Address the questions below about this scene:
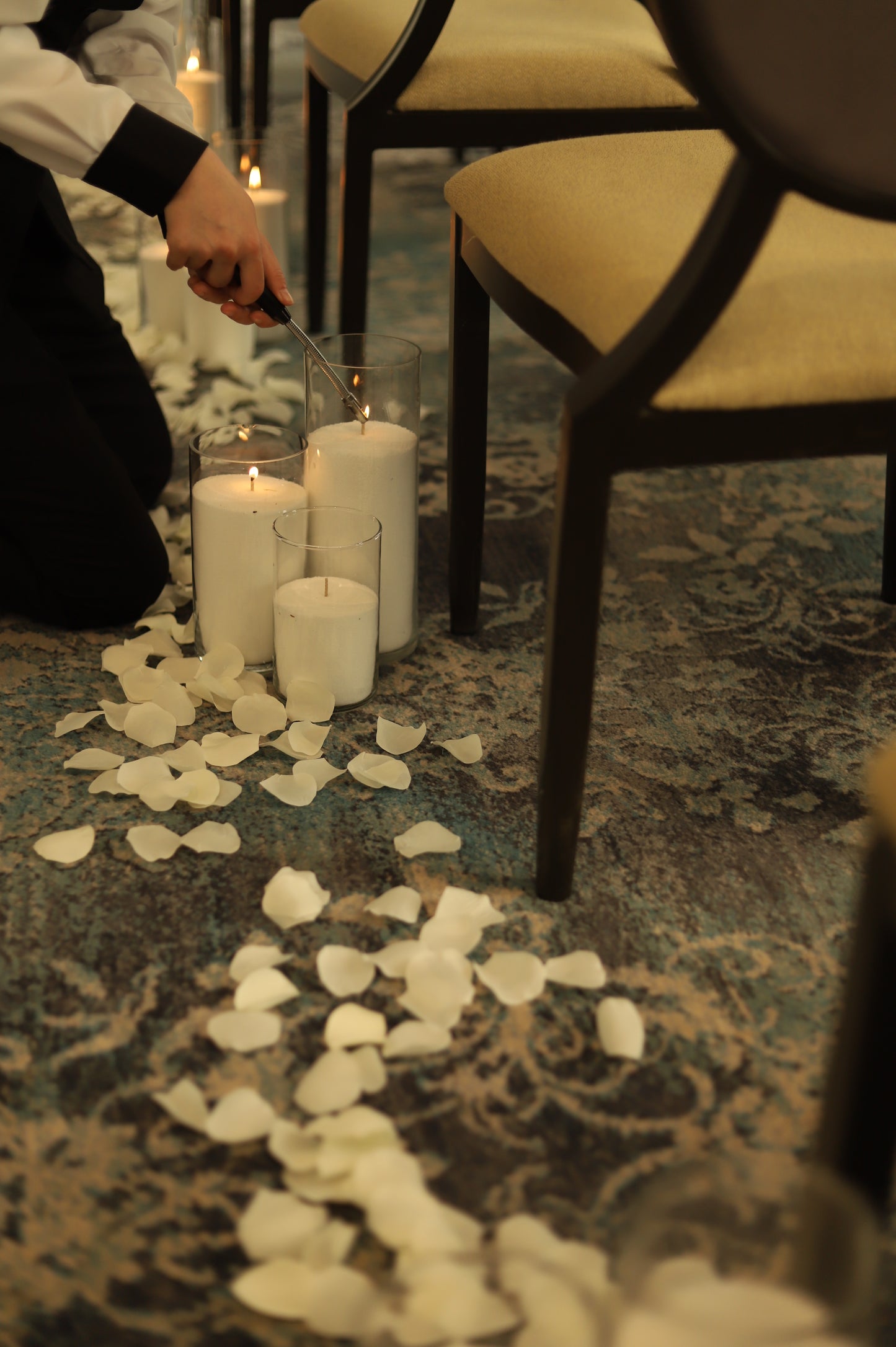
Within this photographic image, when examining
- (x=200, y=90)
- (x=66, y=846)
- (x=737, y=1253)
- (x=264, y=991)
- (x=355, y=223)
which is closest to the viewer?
(x=737, y=1253)

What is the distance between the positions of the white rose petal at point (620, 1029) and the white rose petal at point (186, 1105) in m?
0.28

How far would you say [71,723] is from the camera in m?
1.24

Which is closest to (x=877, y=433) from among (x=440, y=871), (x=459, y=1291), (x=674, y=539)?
(x=440, y=871)

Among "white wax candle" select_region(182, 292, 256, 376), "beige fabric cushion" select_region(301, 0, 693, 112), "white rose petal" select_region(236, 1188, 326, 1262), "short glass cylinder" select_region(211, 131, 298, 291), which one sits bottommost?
"white rose petal" select_region(236, 1188, 326, 1262)

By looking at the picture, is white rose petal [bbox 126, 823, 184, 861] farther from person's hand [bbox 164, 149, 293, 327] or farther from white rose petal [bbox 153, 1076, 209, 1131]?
person's hand [bbox 164, 149, 293, 327]

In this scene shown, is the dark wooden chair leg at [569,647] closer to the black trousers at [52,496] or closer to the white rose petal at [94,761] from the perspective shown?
the white rose petal at [94,761]

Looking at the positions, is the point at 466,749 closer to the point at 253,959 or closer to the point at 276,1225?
the point at 253,959

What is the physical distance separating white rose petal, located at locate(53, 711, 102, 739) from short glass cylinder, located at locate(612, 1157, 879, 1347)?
843mm

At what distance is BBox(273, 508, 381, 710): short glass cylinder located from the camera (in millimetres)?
1236

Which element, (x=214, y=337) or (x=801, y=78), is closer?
(x=801, y=78)

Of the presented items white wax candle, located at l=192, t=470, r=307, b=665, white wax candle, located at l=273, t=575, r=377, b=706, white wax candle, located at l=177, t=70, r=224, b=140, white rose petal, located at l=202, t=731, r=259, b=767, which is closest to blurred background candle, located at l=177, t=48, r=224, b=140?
white wax candle, located at l=177, t=70, r=224, b=140

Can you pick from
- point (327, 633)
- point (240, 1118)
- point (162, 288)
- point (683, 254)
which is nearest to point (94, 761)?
point (327, 633)

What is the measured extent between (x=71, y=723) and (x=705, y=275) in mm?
753

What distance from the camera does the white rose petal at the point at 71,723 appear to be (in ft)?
4.04
